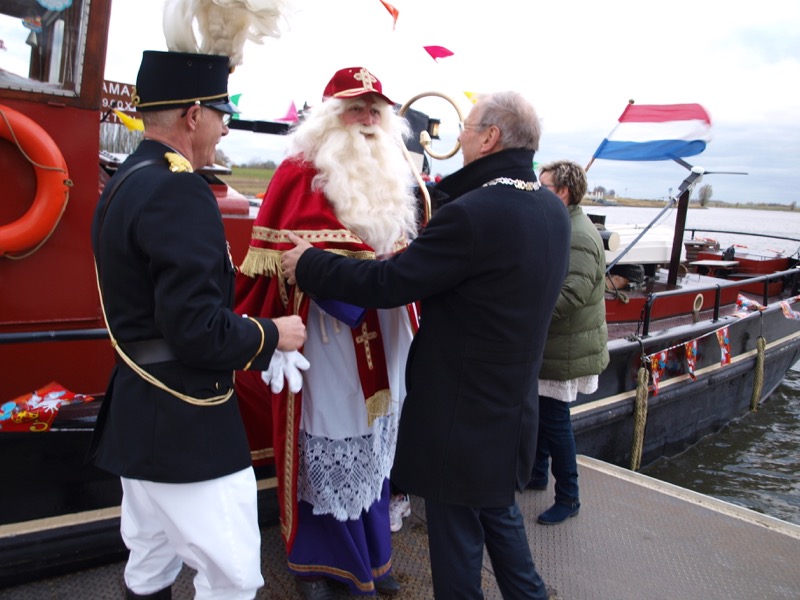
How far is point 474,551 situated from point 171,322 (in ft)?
4.21

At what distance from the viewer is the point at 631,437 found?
5438 millimetres

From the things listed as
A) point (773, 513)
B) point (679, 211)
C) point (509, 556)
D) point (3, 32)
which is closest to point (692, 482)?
point (773, 513)

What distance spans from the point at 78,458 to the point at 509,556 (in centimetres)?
175

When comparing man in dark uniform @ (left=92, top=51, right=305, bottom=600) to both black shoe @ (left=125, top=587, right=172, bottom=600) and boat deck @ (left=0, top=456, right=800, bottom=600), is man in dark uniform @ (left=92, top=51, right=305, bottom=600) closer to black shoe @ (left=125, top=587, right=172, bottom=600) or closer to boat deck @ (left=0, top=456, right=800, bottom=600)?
black shoe @ (left=125, top=587, right=172, bottom=600)

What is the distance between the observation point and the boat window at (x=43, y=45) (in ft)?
8.28

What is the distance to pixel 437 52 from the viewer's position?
469 cm

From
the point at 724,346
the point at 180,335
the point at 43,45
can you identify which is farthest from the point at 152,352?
the point at 724,346

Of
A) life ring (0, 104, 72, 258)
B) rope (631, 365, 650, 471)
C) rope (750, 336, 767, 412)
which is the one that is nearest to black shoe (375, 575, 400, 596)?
life ring (0, 104, 72, 258)

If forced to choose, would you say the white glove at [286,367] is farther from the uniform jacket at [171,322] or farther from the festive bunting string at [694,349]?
the festive bunting string at [694,349]

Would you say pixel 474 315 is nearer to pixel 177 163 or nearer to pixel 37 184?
pixel 177 163

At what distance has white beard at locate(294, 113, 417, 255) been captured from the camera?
242 centimetres

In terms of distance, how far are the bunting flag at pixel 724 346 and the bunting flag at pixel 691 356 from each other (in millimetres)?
556

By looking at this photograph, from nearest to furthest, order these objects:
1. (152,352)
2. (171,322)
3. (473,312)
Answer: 1. (171,322)
2. (152,352)
3. (473,312)

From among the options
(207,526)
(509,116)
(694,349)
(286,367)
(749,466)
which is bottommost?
(749,466)
